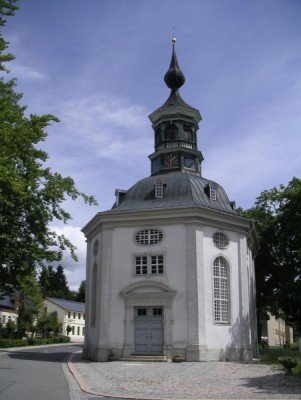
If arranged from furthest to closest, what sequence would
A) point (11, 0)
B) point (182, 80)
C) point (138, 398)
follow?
point (182, 80) < point (138, 398) < point (11, 0)

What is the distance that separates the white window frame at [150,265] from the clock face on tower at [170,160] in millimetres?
7656

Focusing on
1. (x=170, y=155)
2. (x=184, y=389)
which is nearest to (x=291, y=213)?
(x=170, y=155)

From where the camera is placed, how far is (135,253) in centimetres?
2653

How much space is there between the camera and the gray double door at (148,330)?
2502 cm

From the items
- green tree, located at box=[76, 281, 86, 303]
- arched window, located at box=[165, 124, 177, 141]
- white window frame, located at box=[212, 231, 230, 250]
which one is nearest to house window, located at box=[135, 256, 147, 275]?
white window frame, located at box=[212, 231, 230, 250]

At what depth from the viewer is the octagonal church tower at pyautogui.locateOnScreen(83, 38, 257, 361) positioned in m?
24.8

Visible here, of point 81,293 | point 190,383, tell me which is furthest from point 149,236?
point 81,293

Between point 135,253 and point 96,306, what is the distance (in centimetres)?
410

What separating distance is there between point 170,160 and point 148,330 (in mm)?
11724

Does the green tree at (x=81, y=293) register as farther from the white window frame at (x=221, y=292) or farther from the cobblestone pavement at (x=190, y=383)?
the cobblestone pavement at (x=190, y=383)

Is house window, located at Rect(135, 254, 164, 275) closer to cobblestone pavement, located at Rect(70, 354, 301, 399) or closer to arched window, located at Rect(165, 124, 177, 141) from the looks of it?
cobblestone pavement, located at Rect(70, 354, 301, 399)

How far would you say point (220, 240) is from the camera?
2712cm

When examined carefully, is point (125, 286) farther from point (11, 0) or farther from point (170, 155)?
point (11, 0)

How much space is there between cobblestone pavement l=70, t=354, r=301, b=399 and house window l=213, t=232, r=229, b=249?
355 inches
